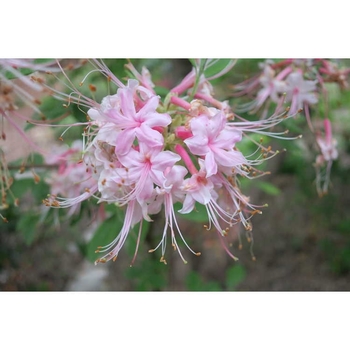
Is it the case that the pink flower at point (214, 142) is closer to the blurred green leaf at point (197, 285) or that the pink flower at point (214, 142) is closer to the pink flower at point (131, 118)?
the pink flower at point (131, 118)

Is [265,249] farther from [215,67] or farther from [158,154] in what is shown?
[158,154]

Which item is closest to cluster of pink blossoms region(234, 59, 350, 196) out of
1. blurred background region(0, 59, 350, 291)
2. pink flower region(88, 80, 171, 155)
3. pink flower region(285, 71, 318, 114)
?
pink flower region(285, 71, 318, 114)

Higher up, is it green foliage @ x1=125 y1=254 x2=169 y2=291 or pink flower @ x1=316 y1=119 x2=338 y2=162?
pink flower @ x1=316 y1=119 x2=338 y2=162

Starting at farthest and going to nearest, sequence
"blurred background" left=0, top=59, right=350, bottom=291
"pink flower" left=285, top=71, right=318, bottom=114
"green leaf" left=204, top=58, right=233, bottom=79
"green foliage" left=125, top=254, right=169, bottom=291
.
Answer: "blurred background" left=0, top=59, right=350, bottom=291 → "green foliage" left=125, top=254, right=169, bottom=291 → "pink flower" left=285, top=71, right=318, bottom=114 → "green leaf" left=204, top=58, right=233, bottom=79

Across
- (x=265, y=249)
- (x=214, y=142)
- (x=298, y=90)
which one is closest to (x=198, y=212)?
(x=214, y=142)

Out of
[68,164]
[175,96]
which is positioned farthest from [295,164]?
[175,96]

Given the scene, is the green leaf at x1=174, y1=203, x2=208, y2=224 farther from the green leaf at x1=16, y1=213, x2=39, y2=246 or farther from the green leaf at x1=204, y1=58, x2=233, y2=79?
the green leaf at x1=16, y1=213, x2=39, y2=246
